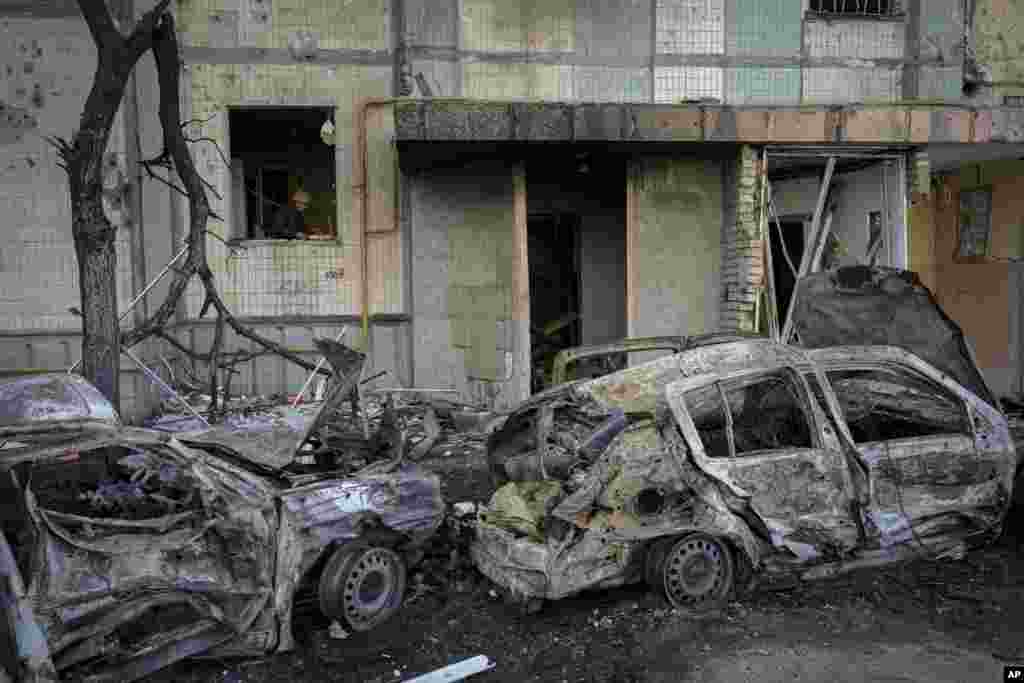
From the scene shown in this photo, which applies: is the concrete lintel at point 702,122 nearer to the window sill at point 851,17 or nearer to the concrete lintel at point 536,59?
the concrete lintel at point 536,59

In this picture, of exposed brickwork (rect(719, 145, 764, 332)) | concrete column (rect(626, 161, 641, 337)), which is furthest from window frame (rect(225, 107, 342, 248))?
exposed brickwork (rect(719, 145, 764, 332))

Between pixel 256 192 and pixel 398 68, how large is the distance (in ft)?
8.38

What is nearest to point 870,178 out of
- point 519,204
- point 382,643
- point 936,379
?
point 519,204

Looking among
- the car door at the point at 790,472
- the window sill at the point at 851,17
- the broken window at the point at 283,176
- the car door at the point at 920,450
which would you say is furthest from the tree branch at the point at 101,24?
the window sill at the point at 851,17

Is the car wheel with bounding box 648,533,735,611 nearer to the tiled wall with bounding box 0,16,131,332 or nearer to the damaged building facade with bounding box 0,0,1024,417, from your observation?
the damaged building facade with bounding box 0,0,1024,417

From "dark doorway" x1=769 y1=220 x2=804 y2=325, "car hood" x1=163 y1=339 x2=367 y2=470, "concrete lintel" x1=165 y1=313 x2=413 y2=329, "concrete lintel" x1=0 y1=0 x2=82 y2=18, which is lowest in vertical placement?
"car hood" x1=163 y1=339 x2=367 y2=470

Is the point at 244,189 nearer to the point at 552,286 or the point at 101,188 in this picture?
the point at 552,286

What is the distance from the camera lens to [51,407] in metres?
5.29

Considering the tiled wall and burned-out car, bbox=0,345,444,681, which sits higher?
the tiled wall

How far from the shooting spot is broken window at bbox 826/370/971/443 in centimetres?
617

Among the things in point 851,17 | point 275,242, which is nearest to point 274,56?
point 275,242

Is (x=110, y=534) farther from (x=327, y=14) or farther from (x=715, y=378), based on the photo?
(x=327, y=14)

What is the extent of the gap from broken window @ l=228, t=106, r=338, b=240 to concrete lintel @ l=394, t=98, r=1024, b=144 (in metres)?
2.99

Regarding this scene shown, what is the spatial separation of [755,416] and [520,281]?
15.5ft
